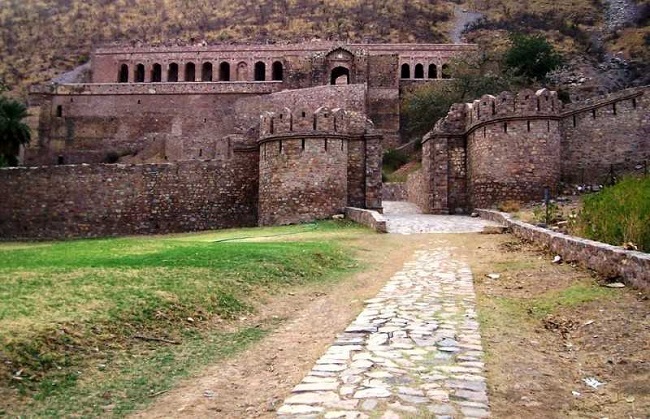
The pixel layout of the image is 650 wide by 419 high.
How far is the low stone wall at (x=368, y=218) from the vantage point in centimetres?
1596

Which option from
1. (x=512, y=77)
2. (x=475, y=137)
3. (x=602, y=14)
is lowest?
(x=475, y=137)

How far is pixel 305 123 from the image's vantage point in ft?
63.5

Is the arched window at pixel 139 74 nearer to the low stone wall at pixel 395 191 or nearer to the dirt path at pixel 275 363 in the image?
the low stone wall at pixel 395 191

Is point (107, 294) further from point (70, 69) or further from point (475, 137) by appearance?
point (70, 69)

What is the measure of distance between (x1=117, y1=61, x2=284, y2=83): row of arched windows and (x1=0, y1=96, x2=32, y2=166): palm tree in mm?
17982

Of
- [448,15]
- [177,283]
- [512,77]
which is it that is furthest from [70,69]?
[177,283]

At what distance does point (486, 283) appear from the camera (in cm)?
888

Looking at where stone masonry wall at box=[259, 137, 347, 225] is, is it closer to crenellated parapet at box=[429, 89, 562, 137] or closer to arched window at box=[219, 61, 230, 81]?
crenellated parapet at box=[429, 89, 562, 137]

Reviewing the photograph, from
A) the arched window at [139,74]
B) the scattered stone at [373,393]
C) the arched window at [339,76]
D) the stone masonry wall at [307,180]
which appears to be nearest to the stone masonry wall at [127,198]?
the stone masonry wall at [307,180]

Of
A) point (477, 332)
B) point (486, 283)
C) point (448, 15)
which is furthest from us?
point (448, 15)

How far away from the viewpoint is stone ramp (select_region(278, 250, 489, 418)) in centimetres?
402

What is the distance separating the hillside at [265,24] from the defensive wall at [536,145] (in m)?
41.4

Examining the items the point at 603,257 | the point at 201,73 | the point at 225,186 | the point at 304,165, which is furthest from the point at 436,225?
the point at 201,73

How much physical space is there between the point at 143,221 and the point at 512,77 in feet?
→ 87.4
